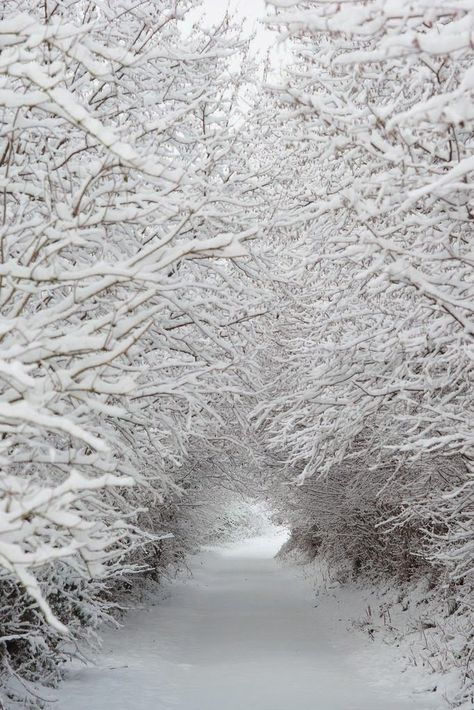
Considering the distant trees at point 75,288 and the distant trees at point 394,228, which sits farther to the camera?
the distant trees at point 394,228

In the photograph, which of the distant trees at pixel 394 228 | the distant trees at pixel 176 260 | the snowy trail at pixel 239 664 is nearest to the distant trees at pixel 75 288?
the distant trees at pixel 176 260

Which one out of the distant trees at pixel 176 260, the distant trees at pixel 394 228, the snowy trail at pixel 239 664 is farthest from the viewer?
the snowy trail at pixel 239 664

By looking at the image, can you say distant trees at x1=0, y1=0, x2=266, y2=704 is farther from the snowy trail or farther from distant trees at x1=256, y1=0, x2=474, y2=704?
the snowy trail

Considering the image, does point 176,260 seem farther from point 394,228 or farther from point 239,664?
point 239,664

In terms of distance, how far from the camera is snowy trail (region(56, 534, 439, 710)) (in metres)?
8.80

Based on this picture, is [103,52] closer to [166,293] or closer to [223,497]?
[166,293]

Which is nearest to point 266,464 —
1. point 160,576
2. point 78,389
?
point 160,576

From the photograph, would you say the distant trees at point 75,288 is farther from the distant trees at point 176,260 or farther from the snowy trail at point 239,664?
the snowy trail at point 239,664

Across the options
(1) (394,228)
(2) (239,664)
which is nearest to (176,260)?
(1) (394,228)

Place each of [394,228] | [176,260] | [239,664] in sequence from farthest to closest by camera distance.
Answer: [239,664], [394,228], [176,260]

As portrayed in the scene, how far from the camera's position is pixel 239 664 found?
1096 cm

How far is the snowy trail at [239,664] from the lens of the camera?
880cm

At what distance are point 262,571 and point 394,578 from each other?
1401cm

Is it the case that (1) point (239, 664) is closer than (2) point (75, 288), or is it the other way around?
(2) point (75, 288)
